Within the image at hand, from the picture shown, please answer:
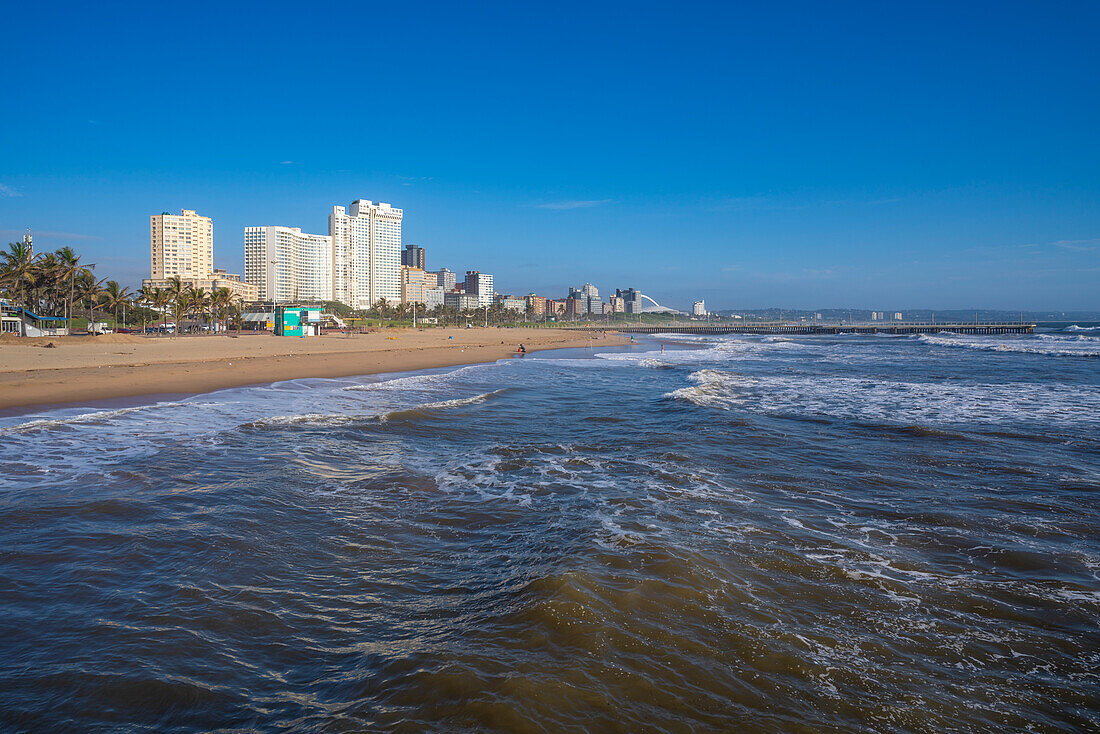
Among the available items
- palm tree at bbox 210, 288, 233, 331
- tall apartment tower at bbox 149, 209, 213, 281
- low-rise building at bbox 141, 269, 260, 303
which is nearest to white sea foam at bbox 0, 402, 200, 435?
palm tree at bbox 210, 288, 233, 331

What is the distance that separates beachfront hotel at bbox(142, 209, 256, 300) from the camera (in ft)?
493

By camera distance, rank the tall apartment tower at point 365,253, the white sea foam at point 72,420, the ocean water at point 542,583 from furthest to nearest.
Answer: the tall apartment tower at point 365,253 → the white sea foam at point 72,420 → the ocean water at point 542,583

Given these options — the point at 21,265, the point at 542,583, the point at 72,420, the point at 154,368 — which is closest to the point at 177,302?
the point at 21,265

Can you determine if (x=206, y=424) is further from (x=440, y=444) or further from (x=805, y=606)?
(x=805, y=606)

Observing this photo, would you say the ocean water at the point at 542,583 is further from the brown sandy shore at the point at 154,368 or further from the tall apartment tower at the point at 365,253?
the tall apartment tower at the point at 365,253

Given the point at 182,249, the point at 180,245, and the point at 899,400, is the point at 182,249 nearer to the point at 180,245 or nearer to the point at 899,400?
the point at 180,245

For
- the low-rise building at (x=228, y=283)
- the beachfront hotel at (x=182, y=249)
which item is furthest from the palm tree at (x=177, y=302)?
the beachfront hotel at (x=182, y=249)

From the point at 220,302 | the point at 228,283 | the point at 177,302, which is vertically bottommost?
the point at 177,302

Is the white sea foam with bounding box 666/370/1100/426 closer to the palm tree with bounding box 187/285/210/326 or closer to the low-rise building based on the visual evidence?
the palm tree with bounding box 187/285/210/326

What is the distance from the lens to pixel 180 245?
153 metres

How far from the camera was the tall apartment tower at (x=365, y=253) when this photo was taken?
168500mm

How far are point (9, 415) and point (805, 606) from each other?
15.9m

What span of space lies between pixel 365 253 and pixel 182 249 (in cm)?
4850

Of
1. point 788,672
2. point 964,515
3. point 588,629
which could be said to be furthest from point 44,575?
point 964,515
